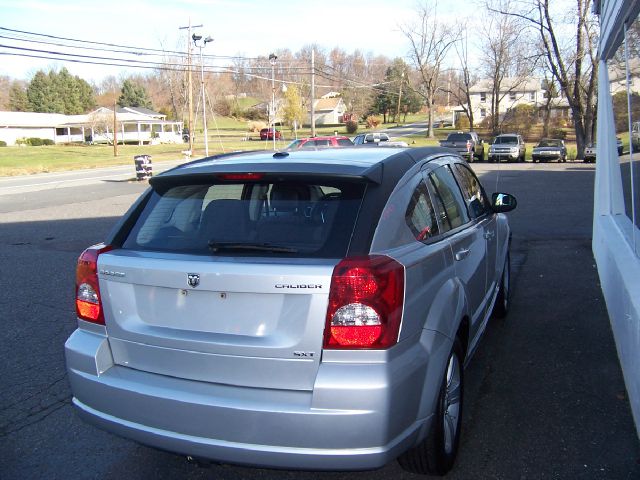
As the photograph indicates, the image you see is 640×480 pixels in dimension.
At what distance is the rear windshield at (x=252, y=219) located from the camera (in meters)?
2.77

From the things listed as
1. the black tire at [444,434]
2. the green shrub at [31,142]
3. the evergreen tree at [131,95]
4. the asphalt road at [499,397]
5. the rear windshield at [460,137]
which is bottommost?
the asphalt road at [499,397]

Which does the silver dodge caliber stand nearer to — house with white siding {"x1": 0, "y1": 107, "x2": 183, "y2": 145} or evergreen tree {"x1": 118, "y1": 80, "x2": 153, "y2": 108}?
house with white siding {"x1": 0, "y1": 107, "x2": 183, "y2": 145}

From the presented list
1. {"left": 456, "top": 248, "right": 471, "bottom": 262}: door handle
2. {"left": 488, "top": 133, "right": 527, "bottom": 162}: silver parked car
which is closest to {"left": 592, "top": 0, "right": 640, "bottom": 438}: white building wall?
{"left": 456, "top": 248, "right": 471, "bottom": 262}: door handle

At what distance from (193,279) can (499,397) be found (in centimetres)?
255

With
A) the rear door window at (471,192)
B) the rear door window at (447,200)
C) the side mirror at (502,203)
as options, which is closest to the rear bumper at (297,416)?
the rear door window at (447,200)

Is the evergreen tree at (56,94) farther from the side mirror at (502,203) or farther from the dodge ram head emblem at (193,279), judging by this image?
the dodge ram head emblem at (193,279)

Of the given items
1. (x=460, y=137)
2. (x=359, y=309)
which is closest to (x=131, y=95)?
(x=460, y=137)

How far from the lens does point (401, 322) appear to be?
104 inches

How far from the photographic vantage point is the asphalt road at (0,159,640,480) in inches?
132

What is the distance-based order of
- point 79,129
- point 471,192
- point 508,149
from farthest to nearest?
point 79,129 → point 508,149 → point 471,192

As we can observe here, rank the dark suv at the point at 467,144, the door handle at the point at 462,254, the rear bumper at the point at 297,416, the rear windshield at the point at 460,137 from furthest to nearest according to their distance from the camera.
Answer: the rear windshield at the point at 460,137 < the dark suv at the point at 467,144 < the door handle at the point at 462,254 < the rear bumper at the point at 297,416

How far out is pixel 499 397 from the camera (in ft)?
13.7

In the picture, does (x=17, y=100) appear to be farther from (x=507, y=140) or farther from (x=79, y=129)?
(x=507, y=140)

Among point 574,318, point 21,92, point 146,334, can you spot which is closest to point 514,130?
point 574,318
